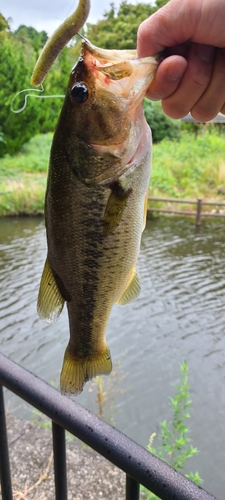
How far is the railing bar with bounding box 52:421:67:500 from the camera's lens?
1303 millimetres

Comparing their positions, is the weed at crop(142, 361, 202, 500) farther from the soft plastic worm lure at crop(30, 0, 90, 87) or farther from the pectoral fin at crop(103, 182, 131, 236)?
the soft plastic worm lure at crop(30, 0, 90, 87)

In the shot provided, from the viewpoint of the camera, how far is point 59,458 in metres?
1.33

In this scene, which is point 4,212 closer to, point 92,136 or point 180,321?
point 180,321

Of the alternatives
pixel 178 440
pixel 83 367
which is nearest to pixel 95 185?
pixel 83 367

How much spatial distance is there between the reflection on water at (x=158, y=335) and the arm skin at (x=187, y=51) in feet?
12.4

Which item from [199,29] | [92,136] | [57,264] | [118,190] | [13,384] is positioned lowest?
[13,384]

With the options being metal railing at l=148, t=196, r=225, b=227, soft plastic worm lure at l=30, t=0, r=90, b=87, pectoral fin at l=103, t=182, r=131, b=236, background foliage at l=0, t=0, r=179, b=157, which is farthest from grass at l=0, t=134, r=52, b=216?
soft plastic worm lure at l=30, t=0, r=90, b=87

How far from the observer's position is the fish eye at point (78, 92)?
942 millimetres

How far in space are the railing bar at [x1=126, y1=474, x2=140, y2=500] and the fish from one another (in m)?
0.35

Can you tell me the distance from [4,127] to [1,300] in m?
7.93

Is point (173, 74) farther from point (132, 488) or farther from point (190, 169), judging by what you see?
Answer: point (190, 169)

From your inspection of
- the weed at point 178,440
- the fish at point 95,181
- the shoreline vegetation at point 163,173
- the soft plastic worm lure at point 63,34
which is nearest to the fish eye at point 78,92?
the fish at point 95,181

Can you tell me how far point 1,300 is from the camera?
740cm

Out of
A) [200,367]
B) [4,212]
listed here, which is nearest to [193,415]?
[200,367]
